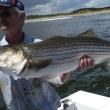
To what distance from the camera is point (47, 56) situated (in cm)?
418

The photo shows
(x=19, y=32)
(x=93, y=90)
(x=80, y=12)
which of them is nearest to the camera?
(x=19, y=32)

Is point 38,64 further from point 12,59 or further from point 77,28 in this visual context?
point 77,28

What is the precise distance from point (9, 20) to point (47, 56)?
0.66 m

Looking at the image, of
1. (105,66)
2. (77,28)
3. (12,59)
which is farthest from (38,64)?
(77,28)

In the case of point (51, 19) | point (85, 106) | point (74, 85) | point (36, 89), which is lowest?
point (51, 19)

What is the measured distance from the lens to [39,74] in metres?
4.03

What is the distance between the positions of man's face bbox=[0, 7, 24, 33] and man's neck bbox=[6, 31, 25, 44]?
7cm

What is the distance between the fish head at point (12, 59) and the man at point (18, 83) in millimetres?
253

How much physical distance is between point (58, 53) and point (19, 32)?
0.56 m

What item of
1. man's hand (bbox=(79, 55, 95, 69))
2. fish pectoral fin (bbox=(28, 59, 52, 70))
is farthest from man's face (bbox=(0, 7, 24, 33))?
man's hand (bbox=(79, 55, 95, 69))

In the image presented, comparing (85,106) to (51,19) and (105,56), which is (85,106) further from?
(51,19)

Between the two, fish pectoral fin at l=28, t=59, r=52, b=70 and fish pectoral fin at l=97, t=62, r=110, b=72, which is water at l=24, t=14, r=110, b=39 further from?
fish pectoral fin at l=28, t=59, r=52, b=70

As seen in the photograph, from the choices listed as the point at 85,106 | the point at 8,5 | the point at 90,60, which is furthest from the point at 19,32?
the point at 85,106

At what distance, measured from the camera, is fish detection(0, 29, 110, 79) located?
4004 millimetres
